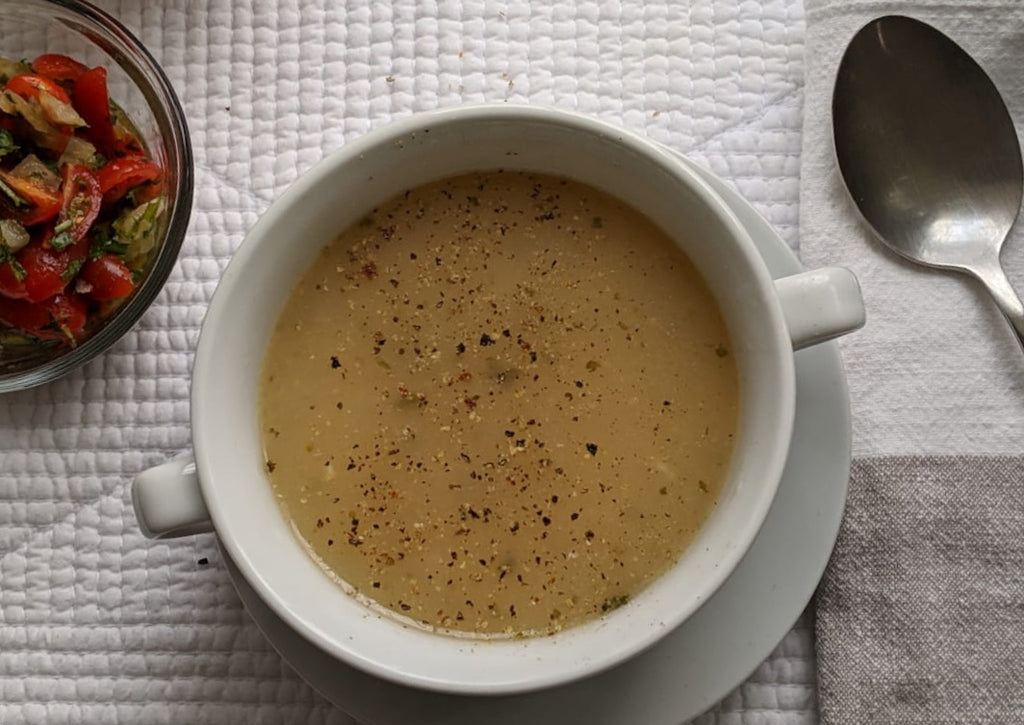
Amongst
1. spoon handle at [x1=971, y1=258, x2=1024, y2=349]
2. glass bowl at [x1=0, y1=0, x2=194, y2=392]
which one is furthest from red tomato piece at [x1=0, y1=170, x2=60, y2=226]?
spoon handle at [x1=971, y1=258, x2=1024, y2=349]

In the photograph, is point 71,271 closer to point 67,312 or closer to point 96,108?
point 67,312

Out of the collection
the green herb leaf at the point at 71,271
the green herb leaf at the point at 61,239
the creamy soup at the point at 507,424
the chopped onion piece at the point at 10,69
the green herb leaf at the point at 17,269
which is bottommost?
the creamy soup at the point at 507,424

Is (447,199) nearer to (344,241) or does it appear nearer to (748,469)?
(344,241)

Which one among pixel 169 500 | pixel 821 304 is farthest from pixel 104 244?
pixel 821 304

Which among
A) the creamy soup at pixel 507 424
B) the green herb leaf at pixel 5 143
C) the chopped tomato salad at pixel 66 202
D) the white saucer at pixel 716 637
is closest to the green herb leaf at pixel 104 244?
the chopped tomato salad at pixel 66 202

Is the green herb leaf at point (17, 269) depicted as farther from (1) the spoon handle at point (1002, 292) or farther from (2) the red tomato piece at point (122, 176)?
(1) the spoon handle at point (1002, 292)

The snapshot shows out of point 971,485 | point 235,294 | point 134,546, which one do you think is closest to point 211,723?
point 134,546
